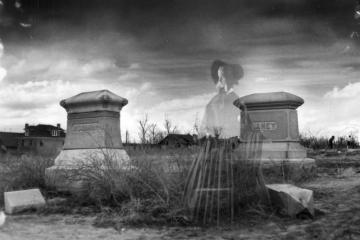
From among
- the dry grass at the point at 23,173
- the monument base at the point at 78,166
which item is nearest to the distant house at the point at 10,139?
the dry grass at the point at 23,173

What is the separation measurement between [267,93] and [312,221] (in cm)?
512

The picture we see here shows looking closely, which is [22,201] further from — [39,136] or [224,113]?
[39,136]

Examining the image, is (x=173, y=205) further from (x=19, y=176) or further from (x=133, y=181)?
(x=19, y=176)

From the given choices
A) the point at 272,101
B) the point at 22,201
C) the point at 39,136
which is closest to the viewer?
the point at 22,201

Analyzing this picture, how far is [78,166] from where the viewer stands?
225 inches

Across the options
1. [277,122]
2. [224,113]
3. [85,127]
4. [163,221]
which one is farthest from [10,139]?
[163,221]

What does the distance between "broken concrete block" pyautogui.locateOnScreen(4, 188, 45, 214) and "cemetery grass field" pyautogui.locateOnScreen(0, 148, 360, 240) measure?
136mm

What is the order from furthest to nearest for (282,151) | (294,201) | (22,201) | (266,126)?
(266,126), (282,151), (22,201), (294,201)

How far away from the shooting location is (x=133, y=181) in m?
4.64

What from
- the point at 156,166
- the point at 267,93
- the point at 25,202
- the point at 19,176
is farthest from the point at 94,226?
the point at 267,93

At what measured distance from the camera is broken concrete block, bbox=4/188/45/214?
15.8ft

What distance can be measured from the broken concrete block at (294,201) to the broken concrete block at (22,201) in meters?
3.13

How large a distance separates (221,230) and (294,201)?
2.89ft

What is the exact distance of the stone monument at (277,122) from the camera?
8.20 meters
